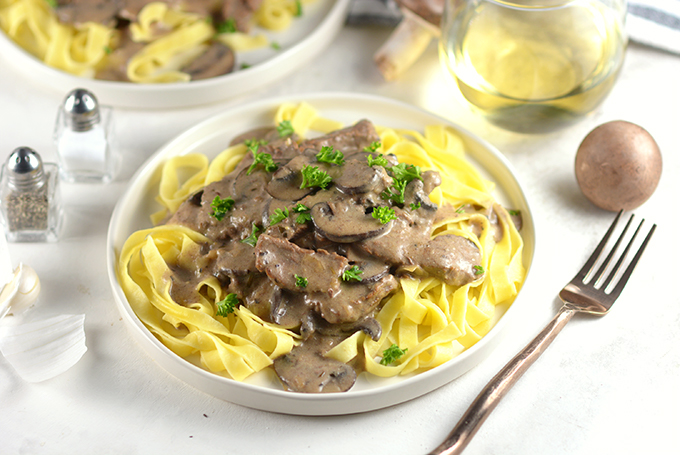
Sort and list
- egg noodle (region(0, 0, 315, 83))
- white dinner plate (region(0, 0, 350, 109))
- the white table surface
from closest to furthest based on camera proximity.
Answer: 1. the white table surface
2. white dinner plate (region(0, 0, 350, 109))
3. egg noodle (region(0, 0, 315, 83))

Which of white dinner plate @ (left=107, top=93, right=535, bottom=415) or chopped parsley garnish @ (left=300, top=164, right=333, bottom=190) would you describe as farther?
chopped parsley garnish @ (left=300, top=164, right=333, bottom=190)

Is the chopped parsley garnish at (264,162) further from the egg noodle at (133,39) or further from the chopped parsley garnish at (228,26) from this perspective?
the chopped parsley garnish at (228,26)

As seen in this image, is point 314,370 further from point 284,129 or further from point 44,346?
point 284,129

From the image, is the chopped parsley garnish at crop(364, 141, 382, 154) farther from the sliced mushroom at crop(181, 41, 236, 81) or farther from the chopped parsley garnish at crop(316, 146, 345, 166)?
the sliced mushroom at crop(181, 41, 236, 81)

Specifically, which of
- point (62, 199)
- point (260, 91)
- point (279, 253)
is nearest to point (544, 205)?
point (279, 253)

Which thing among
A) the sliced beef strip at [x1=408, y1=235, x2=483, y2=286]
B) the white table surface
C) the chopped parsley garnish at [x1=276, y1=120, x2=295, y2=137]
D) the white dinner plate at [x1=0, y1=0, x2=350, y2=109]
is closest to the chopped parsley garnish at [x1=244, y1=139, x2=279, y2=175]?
the chopped parsley garnish at [x1=276, y1=120, x2=295, y2=137]

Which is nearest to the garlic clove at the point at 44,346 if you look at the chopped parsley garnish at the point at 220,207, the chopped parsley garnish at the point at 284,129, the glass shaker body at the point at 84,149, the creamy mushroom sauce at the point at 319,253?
the creamy mushroom sauce at the point at 319,253

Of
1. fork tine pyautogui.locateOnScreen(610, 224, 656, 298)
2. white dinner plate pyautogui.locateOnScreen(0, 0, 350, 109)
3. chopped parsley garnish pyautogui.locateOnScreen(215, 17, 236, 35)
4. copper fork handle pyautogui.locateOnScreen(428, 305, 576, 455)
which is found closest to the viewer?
copper fork handle pyautogui.locateOnScreen(428, 305, 576, 455)
